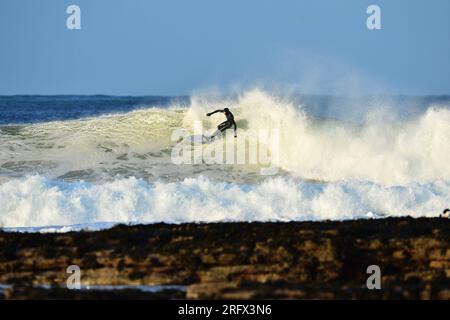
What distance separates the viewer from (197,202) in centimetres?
1958

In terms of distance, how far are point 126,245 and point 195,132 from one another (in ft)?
66.4

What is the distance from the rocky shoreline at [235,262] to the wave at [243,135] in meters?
14.3

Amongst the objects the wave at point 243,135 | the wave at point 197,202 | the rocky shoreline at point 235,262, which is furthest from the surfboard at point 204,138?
the rocky shoreline at point 235,262

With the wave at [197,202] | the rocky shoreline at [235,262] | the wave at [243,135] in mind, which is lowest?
the rocky shoreline at [235,262]

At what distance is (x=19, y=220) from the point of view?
62.8 feet

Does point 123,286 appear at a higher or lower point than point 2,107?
lower

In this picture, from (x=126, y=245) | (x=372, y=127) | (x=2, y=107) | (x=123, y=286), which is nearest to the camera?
(x=123, y=286)

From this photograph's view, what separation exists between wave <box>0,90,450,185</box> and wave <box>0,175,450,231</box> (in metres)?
5.77

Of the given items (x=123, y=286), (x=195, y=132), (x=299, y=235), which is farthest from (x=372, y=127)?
(x=123, y=286)

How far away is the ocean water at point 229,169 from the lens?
19359 millimetres

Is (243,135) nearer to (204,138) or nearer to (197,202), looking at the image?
(204,138)

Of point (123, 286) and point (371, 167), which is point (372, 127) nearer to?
point (371, 167)

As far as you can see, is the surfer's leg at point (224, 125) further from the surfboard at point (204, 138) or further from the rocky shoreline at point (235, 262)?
the rocky shoreline at point (235, 262)
